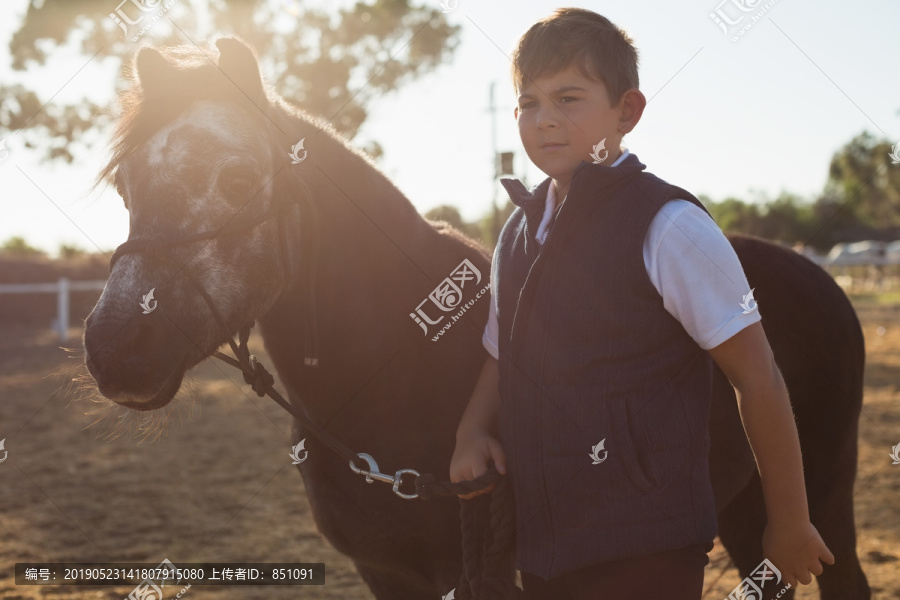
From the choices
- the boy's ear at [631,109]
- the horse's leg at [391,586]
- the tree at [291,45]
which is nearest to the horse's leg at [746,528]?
the horse's leg at [391,586]

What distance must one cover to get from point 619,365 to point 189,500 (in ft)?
15.4

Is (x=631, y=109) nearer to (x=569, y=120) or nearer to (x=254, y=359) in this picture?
(x=569, y=120)

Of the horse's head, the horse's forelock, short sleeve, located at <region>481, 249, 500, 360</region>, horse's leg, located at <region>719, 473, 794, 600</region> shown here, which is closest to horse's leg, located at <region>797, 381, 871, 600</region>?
horse's leg, located at <region>719, 473, 794, 600</region>

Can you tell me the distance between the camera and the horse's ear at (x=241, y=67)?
194 centimetres

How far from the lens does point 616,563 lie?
1492mm

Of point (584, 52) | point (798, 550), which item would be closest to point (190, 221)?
point (584, 52)

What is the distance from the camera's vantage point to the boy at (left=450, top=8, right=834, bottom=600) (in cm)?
143

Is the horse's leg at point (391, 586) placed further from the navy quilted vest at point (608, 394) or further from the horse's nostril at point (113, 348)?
the horse's nostril at point (113, 348)

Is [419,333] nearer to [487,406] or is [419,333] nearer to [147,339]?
[487,406]

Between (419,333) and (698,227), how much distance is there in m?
1.01

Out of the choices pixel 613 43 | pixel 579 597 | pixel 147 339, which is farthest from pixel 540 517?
pixel 613 43

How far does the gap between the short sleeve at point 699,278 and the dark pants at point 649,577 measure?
472 mm

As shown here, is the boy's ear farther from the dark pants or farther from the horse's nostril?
the horse's nostril

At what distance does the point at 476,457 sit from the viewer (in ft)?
5.74
